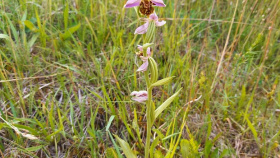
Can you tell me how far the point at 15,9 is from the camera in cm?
200

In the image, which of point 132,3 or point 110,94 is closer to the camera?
point 132,3

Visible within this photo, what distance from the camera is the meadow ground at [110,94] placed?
4.67ft

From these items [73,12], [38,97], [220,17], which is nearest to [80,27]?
[73,12]

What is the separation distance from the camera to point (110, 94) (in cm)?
168

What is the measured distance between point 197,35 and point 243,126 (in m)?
0.99

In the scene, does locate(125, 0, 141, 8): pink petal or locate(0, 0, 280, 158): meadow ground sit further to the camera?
locate(0, 0, 280, 158): meadow ground

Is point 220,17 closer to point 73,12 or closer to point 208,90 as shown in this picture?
point 208,90

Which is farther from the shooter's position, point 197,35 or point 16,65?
point 197,35

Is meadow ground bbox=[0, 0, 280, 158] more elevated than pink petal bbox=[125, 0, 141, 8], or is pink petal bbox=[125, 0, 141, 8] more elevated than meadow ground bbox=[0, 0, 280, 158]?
pink petal bbox=[125, 0, 141, 8]

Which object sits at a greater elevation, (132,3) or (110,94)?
(132,3)

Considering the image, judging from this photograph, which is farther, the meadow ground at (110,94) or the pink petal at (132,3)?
the meadow ground at (110,94)

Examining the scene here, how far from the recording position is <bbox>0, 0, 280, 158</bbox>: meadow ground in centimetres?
142

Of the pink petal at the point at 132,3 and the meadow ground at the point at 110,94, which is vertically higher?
the pink petal at the point at 132,3

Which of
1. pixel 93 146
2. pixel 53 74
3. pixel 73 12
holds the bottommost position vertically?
pixel 93 146
